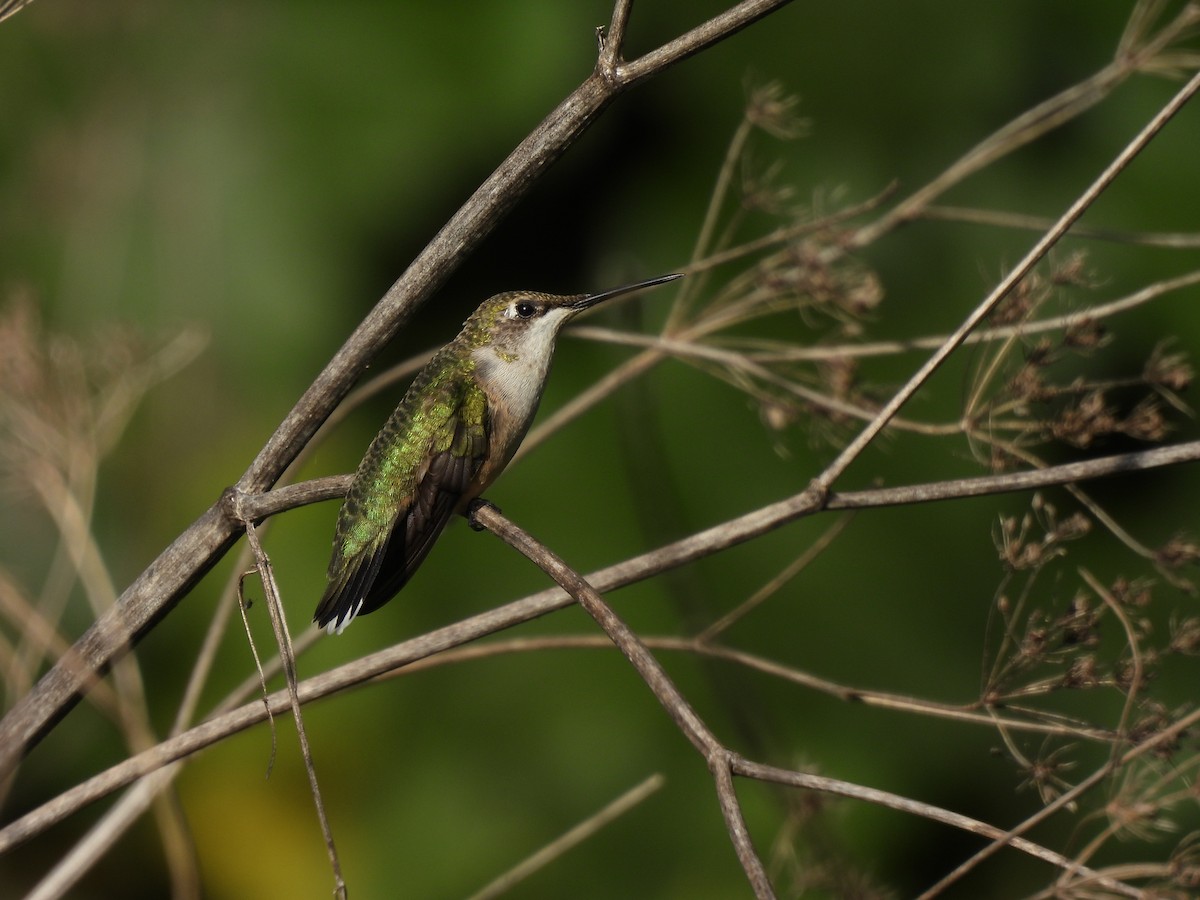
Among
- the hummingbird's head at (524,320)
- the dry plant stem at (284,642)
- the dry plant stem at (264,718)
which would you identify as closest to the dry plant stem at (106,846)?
the dry plant stem at (264,718)

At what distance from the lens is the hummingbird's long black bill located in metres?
2.78

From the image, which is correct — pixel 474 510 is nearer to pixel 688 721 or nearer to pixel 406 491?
pixel 406 491

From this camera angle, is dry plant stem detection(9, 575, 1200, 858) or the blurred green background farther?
the blurred green background

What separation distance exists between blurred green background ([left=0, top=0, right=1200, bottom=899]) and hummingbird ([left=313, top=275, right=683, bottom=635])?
77 centimetres

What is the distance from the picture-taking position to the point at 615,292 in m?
2.96

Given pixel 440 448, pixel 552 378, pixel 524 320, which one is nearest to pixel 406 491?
pixel 440 448

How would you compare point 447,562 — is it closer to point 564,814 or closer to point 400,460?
point 564,814

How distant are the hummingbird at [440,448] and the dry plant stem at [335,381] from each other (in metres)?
0.80

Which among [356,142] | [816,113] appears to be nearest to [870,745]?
[816,113]

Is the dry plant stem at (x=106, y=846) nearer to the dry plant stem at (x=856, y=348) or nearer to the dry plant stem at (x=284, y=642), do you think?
the dry plant stem at (x=284, y=642)

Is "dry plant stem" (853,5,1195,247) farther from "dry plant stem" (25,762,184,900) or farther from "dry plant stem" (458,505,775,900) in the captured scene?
"dry plant stem" (25,762,184,900)

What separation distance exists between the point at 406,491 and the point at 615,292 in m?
0.70

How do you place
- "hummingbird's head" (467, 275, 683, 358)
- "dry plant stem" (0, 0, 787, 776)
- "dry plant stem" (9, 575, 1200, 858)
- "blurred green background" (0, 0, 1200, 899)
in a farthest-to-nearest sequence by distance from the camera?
"blurred green background" (0, 0, 1200, 899) → "hummingbird's head" (467, 275, 683, 358) → "dry plant stem" (9, 575, 1200, 858) → "dry plant stem" (0, 0, 787, 776)

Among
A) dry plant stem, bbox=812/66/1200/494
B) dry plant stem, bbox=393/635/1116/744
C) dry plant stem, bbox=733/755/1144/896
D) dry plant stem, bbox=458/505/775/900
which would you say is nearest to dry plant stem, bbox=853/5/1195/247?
dry plant stem, bbox=812/66/1200/494
